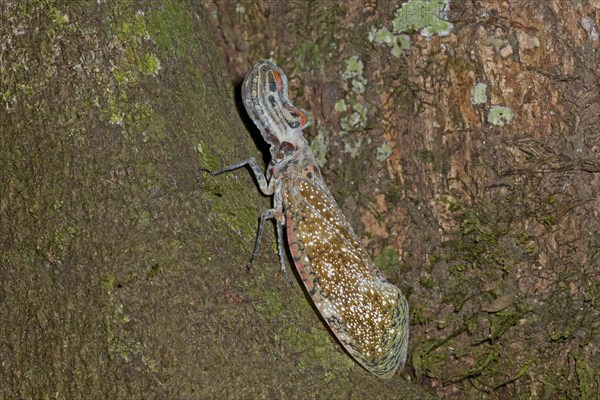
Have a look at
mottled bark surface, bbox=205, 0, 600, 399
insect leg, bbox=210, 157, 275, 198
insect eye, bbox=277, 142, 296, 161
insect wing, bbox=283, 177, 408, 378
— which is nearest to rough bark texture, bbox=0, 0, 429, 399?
insect wing, bbox=283, 177, 408, 378

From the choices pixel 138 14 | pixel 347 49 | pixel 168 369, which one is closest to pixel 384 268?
pixel 347 49

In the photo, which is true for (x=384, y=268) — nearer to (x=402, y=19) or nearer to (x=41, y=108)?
(x=402, y=19)

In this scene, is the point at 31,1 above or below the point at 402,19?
above

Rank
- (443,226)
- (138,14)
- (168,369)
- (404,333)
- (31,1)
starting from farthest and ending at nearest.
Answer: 1. (443,226)
2. (404,333)
3. (138,14)
4. (31,1)
5. (168,369)

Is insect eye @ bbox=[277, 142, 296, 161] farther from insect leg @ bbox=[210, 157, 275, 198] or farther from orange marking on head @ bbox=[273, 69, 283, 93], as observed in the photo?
orange marking on head @ bbox=[273, 69, 283, 93]

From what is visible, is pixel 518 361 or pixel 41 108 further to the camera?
pixel 518 361

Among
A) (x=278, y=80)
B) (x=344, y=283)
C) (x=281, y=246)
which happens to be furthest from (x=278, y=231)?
(x=278, y=80)

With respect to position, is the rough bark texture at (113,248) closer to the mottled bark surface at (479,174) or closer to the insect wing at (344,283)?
the insect wing at (344,283)
